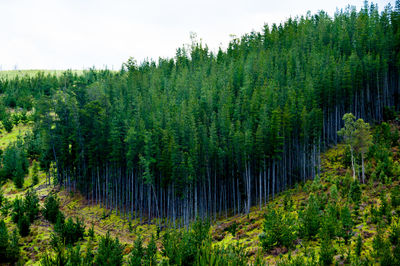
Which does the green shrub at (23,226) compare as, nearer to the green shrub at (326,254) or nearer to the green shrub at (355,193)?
the green shrub at (326,254)

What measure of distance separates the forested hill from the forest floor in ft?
7.61

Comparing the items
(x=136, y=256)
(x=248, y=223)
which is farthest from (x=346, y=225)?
(x=136, y=256)

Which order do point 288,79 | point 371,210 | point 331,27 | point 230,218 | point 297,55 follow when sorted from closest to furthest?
point 371,210 < point 230,218 < point 288,79 < point 297,55 < point 331,27

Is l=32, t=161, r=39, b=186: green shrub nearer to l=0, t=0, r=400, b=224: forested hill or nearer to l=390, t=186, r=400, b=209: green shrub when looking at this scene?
l=0, t=0, r=400, b=224: forested hill

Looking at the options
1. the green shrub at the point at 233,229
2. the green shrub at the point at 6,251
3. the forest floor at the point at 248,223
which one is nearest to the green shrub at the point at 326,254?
the forest floor at the point at 248,223

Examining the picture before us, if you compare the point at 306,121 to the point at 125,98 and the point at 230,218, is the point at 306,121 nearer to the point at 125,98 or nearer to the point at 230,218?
the point at 230,218

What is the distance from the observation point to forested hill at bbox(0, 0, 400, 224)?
4184 cm

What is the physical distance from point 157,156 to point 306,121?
24.5 metres

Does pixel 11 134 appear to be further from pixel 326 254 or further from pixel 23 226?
pixel 326 254

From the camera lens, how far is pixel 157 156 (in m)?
41.7

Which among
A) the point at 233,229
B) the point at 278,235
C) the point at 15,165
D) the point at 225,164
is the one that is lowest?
the point at 233,229

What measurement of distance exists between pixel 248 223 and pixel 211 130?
1463 cm

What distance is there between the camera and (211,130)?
42.2 meters

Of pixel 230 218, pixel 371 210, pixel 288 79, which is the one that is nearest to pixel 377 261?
pixel 371 210
